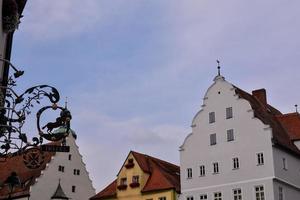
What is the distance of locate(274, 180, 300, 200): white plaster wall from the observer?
41.9m

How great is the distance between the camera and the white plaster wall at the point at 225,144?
43156 mm

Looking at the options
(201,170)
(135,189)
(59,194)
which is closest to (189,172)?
(201,170)

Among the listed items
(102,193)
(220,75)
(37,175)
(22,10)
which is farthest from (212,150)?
(22,10)

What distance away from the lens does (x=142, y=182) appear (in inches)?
2015

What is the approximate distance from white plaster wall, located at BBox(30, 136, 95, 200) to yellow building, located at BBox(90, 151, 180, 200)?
7.25m

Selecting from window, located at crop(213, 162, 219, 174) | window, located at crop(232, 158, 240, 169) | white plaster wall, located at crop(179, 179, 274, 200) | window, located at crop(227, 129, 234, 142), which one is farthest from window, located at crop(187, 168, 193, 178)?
window, located at crop(227, 129, 234, 142)

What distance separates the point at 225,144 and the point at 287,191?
19.3ft

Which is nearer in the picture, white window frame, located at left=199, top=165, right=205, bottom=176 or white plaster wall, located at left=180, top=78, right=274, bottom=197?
white plaster wall, located at left=180, top=78, right=274, bottom=197

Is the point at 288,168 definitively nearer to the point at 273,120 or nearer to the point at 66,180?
the point at 273,120

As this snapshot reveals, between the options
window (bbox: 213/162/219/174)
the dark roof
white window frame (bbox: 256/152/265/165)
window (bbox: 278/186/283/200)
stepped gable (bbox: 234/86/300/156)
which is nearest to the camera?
window (bbox: 278/186/283/200)

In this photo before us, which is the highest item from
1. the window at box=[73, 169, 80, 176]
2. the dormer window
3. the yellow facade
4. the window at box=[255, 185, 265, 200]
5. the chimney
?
the chimney

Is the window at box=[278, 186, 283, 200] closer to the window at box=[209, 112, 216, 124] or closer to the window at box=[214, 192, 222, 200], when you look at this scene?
the window at box=[214, 192, 222, 200]

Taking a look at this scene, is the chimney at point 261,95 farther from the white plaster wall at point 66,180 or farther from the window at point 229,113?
the white plaster wall at point 66,180

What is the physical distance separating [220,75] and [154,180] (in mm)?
11206
